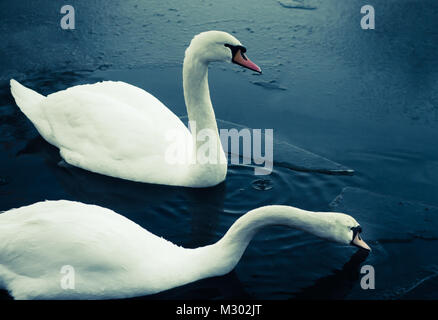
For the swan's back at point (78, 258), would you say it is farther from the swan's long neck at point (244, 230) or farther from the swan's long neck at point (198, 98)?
the swan's long neck at point (198, 98)

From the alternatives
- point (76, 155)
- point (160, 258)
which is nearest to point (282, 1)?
point (76, 155)

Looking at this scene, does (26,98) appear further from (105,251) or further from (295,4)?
(295,4)

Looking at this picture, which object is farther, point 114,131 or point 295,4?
point 295,4

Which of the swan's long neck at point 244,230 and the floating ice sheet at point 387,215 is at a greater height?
the swan's long neck at point 244,230

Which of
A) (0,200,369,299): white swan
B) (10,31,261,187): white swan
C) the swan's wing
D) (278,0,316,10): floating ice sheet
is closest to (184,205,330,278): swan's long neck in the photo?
(0,200,369,299): white swan

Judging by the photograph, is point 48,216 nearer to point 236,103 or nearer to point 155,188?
point 155,188

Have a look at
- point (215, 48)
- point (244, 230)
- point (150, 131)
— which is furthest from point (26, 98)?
point (244, 230)

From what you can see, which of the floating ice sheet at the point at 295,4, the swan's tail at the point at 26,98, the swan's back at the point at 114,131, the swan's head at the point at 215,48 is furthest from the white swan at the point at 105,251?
the floating ice sheet at the point at 295,4

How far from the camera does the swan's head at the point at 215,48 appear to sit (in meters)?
5.17

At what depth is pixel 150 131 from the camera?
551cm

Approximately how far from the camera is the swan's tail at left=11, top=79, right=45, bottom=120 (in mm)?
6369

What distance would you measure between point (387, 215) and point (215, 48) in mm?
2039
